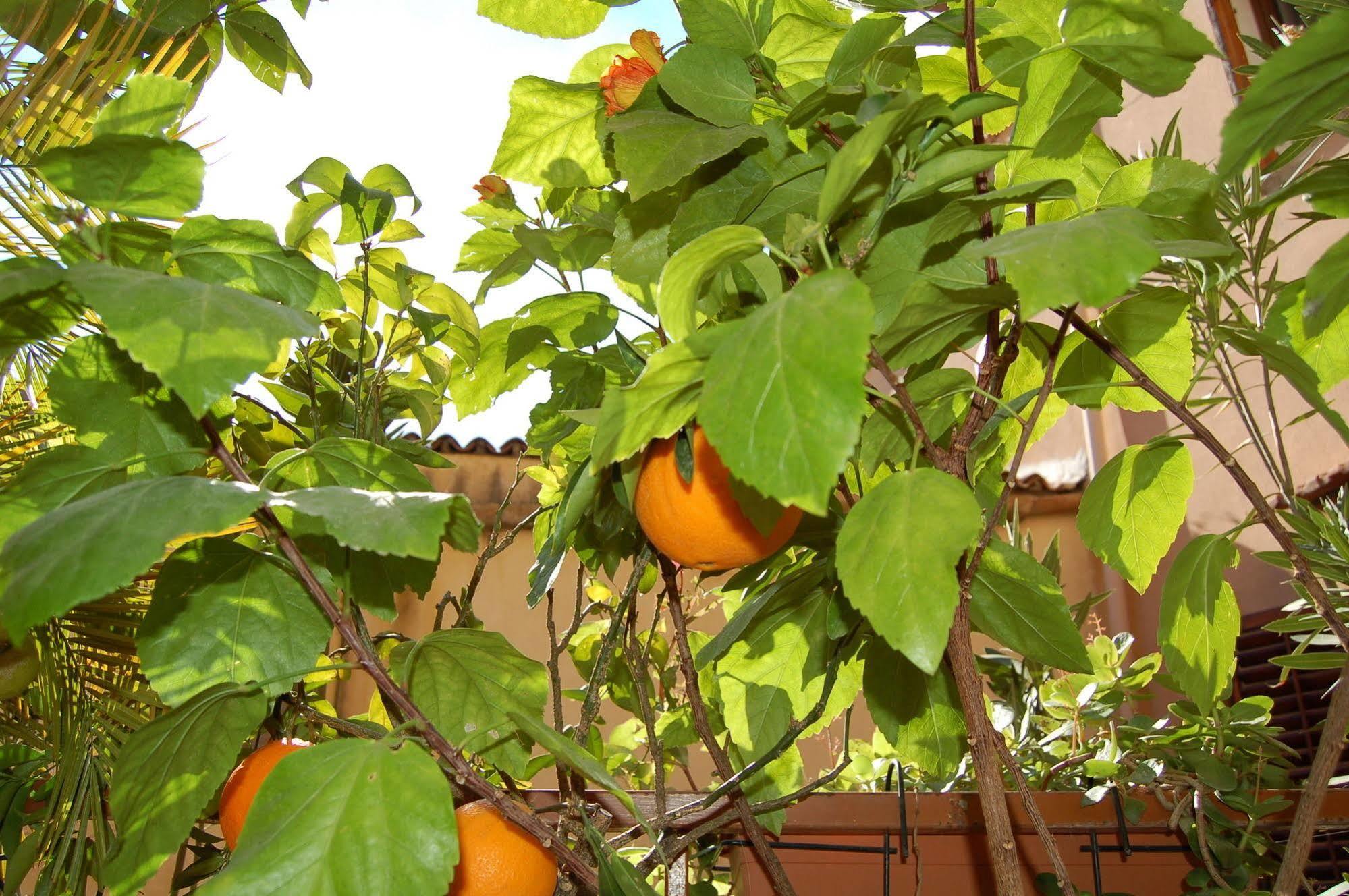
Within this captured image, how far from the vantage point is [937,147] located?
Result: 545 millimetres

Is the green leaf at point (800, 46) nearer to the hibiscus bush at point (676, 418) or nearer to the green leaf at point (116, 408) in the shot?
the hibiscus bush at point (676, 418)

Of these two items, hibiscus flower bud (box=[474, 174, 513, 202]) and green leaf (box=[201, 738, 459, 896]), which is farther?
hibiscus flower bud (box=[474, 174, 513, 202])

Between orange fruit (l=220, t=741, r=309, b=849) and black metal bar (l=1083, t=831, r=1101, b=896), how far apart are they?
688 mm

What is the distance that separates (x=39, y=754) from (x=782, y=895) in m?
0.77

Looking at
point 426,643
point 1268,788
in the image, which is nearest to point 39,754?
point 426,643

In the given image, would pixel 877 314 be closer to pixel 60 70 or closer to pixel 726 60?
pixel 726 60

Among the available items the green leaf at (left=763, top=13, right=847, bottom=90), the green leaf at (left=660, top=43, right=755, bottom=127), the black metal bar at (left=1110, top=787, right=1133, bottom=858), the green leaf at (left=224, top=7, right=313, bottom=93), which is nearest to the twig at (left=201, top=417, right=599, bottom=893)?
the green leaf at (left=660, top=43, right=755, bottom=127)

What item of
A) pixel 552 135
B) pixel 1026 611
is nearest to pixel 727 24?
pixel 552 135

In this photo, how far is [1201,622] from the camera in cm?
69

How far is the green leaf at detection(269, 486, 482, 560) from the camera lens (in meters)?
0.41

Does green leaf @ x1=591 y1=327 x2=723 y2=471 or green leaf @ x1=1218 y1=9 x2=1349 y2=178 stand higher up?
green leaf @ x1=1218 y1=9 x2=1349 y2=178

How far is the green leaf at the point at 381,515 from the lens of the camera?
1.33 feet

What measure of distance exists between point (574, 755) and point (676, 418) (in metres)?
0.18

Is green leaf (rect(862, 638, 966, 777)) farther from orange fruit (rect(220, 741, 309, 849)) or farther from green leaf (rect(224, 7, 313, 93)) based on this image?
green leaf (rect(224, 7, 313, 93))
